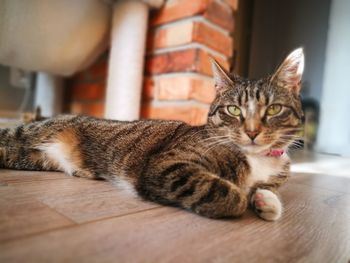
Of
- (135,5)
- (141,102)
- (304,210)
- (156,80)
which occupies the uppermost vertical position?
(135,5)

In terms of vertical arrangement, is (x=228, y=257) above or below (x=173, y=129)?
→ below

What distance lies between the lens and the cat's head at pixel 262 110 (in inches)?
29.7

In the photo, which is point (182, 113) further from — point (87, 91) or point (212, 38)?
point (87, 91)

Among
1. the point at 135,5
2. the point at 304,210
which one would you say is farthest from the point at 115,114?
the point at 304,210

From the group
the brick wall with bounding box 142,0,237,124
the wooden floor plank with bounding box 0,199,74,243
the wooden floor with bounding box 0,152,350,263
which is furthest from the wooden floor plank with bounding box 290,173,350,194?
the wooden floor plank with bounding box 0,199,74,243

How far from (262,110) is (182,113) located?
2.44 ft

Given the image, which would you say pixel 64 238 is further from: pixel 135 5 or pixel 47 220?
pixel 135 5

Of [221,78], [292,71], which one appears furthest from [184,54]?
[292,71]

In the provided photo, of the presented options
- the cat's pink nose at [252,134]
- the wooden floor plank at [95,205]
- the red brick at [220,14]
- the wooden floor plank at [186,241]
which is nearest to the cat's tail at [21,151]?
the wooden floor plank at [95,205]

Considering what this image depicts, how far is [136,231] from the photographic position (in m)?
0.51

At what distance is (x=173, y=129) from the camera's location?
97 centimetres

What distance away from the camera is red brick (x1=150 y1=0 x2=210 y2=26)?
1.43 m

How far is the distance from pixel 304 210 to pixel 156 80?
1.06m

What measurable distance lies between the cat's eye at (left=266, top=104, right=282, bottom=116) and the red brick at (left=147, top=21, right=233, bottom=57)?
75 cm
